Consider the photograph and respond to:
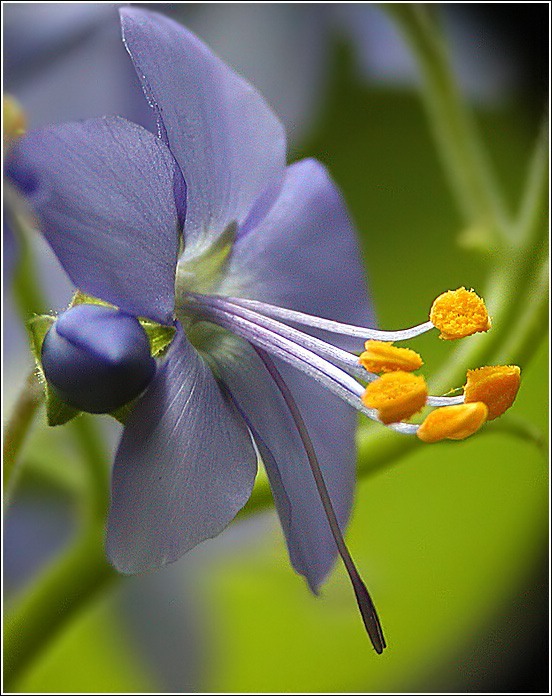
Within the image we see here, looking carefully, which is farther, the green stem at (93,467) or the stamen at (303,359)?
the green stem at (93,467)

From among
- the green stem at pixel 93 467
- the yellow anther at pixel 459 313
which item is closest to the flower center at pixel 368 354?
the yellow anther at pixel 459 313

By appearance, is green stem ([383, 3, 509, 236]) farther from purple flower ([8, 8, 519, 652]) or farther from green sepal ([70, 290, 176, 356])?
green sepal ([70, 290, 176, 356])

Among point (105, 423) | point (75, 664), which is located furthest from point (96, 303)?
point (75, 664)

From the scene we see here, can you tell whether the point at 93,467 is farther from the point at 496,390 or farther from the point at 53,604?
the point at 496,390

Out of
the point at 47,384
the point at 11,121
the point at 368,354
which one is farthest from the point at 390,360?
the point at 11,121

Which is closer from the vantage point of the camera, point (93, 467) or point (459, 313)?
point (459, 313)

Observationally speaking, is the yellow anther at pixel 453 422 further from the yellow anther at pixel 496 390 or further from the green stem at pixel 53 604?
the green stem at pixel 53 604

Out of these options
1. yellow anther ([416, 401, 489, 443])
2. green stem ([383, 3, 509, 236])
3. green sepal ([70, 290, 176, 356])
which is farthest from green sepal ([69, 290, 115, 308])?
green stem ([383, 3, 509, 236])
